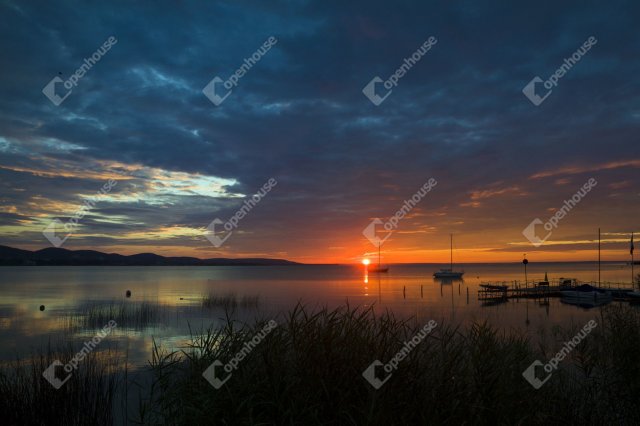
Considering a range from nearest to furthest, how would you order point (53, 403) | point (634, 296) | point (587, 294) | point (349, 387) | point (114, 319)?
point (349, 387), point (53, 403), point (114, 319), point (634, 296), point (587, 294)

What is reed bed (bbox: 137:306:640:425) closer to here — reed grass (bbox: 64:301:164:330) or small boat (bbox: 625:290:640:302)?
reed grass (bbox: 64:301:164:330)

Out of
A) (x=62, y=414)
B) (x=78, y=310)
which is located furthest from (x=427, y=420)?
(x=78, y=310)

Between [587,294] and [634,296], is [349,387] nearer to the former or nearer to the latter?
[634,296]

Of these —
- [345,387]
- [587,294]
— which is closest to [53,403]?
[345,387]

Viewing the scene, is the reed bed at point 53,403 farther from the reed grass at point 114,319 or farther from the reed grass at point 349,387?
the reed grass at point 114,319

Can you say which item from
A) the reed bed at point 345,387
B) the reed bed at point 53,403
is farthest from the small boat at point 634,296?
the reed bed at point 53,403

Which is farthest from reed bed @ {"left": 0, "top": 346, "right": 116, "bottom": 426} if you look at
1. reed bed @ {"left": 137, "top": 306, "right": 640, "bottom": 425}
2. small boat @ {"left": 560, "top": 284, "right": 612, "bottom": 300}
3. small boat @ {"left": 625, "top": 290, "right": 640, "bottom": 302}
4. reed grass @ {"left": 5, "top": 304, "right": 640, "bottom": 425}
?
small boat @ {"left": 560, "top": 284, "right": 612, "bottom": 300}

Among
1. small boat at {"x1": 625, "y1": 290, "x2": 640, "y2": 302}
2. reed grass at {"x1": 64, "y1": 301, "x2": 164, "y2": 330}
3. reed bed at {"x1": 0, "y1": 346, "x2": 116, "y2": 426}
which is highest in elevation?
reed bed at {"x1": 0, "y1": 346, "x2": 116, "y2": 426}

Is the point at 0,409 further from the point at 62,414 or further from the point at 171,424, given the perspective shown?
the point at 171,424

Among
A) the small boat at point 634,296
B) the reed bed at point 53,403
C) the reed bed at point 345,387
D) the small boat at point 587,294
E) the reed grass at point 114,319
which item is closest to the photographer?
the reed bed at point 345,387

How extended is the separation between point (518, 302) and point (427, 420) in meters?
70.9

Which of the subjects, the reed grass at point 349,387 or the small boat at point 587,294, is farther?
the small boat at point 587,294

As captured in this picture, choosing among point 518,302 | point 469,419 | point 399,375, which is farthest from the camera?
point 518,302

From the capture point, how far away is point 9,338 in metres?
32.8
